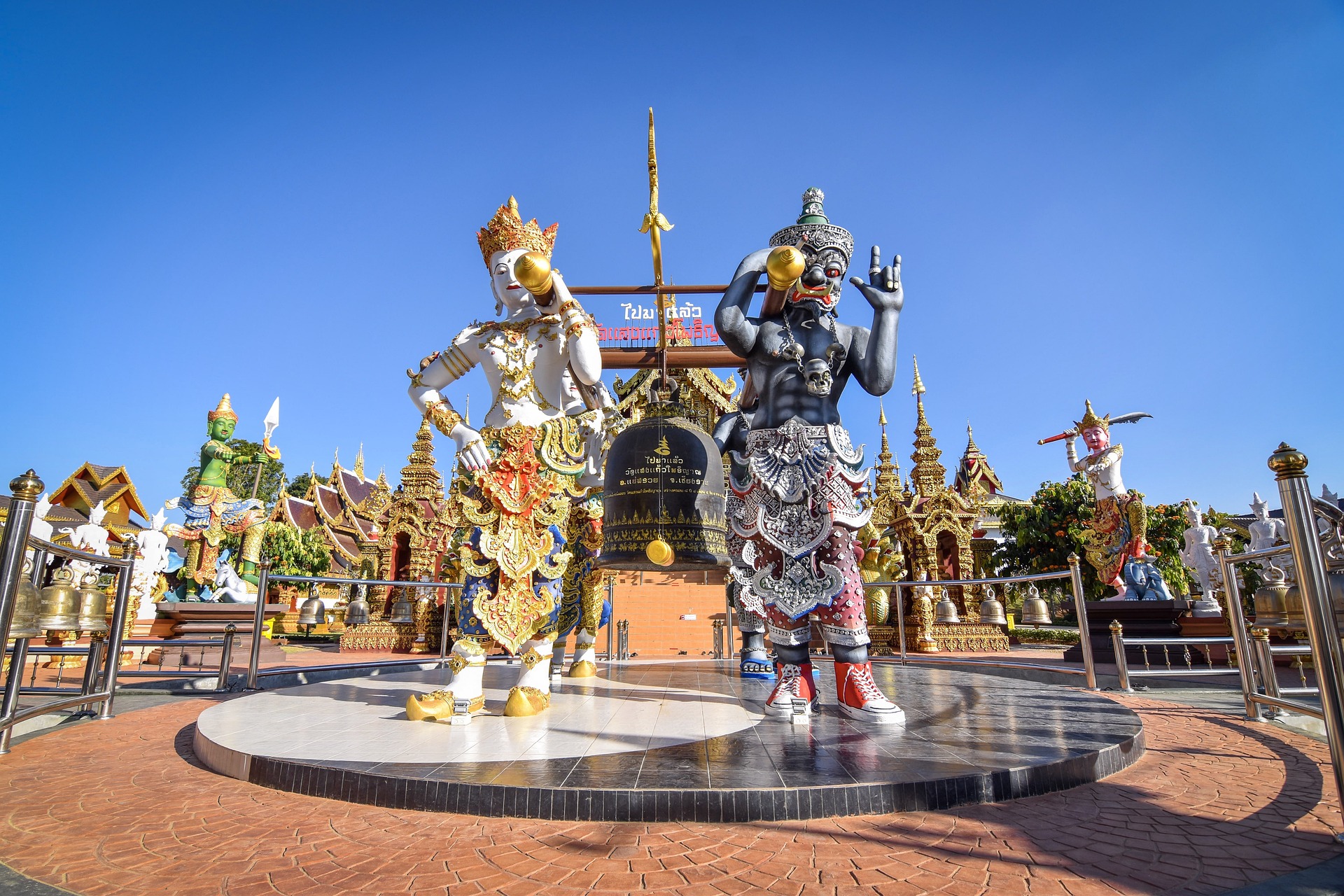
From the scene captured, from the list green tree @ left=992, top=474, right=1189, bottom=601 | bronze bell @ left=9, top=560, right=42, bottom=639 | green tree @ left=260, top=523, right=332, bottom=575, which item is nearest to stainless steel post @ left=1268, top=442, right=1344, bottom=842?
bronze bell @ left=9, top=560, right=42, bottom=639

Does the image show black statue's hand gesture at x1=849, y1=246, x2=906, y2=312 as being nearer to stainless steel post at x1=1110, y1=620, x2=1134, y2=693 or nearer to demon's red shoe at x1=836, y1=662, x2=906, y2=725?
demon's red shoe at x1=836, y1=662, x2=906, y2=725

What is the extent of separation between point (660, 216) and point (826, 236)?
4.57 ft

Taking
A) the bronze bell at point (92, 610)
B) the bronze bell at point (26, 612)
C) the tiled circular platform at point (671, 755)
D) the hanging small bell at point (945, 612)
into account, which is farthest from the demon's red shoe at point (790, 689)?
the hanging small bell at point (945, 612)

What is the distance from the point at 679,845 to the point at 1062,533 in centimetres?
2796

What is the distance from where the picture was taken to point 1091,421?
39.1 ft

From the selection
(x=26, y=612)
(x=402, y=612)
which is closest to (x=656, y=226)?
(x=26, y=612)

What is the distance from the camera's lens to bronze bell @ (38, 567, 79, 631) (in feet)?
15.8

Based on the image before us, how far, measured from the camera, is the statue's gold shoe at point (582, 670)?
6.19 meters

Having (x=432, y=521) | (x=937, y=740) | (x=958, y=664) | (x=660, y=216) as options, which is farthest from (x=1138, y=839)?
(x=432, y=521)

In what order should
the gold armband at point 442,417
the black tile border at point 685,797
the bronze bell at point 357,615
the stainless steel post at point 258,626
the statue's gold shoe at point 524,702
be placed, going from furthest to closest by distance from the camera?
the bronze bell at point 357,615 < the stainless steel post at point 258,626 < the gold armband at point 442,417 < the statue's gold shoe at point 524,702 < the black tile border at point 685,797

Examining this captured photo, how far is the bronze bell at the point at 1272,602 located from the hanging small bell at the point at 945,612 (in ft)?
40.6

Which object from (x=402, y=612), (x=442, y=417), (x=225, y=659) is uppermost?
(x=442, y=417)

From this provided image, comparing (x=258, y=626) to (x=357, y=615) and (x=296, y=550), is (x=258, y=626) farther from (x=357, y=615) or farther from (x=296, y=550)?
(x=296, y=550)

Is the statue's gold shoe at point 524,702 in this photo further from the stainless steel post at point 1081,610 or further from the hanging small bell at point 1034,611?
the hanging small bell at point 1034,611
